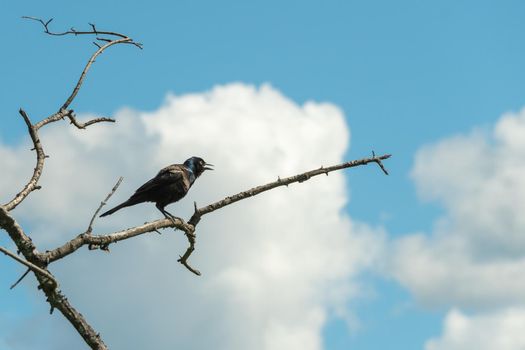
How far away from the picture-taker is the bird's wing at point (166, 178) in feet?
47.7

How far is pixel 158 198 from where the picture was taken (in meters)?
14.7

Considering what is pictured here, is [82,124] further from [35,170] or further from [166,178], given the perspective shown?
[166,178]

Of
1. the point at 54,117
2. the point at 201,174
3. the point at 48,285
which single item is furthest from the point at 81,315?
the point at 201,174

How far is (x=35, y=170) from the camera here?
7359 millimetres

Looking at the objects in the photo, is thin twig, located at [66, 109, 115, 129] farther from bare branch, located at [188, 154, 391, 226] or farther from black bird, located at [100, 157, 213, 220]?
black bird, located at [100, 157, 213, 220]

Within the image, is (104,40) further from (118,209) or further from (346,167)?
(118,209)

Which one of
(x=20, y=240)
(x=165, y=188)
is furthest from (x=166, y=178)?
(x=20, y=240)

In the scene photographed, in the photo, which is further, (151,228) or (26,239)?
(151,228)

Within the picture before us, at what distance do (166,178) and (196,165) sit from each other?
131cm

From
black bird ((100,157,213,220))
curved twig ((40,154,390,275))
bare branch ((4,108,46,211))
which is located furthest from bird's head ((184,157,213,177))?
bare branch ((4,108,46,211))

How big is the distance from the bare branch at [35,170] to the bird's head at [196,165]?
826 centimetres

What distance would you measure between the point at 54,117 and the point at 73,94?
0.35 meters

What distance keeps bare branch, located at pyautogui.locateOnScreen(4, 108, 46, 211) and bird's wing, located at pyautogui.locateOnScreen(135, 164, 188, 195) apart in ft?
22.7

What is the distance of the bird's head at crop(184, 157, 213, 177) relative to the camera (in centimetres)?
1588
